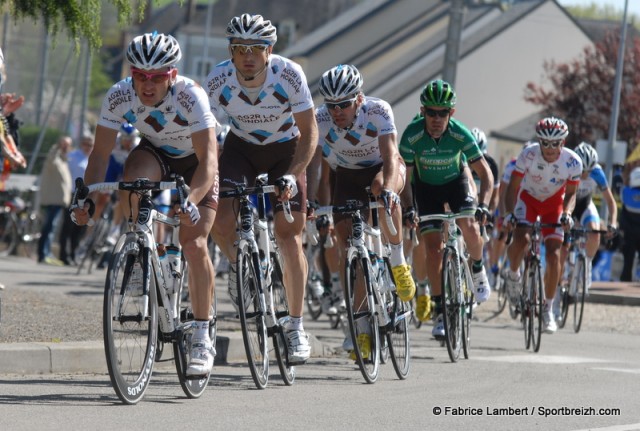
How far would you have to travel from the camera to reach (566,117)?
171 ft

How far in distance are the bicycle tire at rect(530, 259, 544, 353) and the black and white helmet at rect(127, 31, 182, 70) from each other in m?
6.05

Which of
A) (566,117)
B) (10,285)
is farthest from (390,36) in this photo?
(10,285)

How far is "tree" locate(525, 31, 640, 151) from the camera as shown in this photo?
50906 mm

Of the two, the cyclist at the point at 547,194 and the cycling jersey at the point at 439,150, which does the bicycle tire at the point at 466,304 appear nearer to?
the cycling jersey at the point at 439,150

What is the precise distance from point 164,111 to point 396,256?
9.48 ft

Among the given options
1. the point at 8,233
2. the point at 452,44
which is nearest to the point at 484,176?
the point at 452,44

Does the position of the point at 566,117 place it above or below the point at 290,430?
above

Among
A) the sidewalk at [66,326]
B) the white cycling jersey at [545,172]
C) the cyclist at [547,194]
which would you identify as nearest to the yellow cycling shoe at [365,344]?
the sidewalk at [66,326]

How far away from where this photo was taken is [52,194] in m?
22.0

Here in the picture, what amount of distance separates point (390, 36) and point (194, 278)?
62.1 m

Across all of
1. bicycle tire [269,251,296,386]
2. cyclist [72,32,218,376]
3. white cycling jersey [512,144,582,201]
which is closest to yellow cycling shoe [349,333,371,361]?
bicycle tire [269,251,296,386]

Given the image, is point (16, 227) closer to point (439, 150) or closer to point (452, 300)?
point (439, 150)

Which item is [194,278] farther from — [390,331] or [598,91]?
[598,91]

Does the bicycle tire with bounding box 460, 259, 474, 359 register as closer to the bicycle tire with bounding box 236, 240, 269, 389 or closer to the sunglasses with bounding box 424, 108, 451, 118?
the sunglasses with bounding box 424, 108, 451, 118
